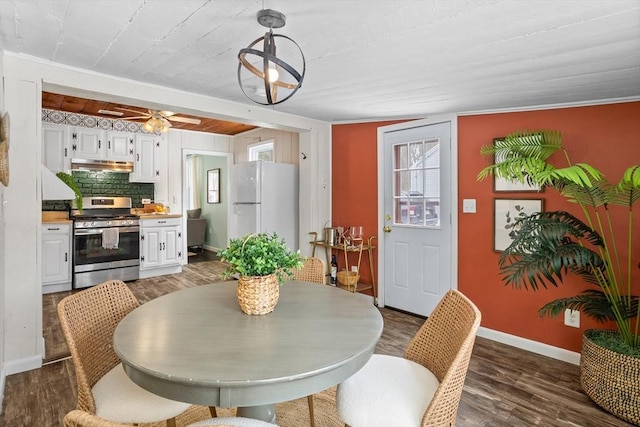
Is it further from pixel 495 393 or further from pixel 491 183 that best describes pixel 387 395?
pixel 491 183

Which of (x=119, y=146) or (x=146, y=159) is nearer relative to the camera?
(x=119, y=146)

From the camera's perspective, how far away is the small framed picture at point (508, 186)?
2961 millimetres

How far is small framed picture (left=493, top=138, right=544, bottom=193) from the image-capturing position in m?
2.96

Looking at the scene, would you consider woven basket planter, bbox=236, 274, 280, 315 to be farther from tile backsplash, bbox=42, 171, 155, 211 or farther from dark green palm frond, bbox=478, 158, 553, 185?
tile backsplash, bbox=42, 171, 155, 211

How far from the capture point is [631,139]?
257cm

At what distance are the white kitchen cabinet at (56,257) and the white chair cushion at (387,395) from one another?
4582mm

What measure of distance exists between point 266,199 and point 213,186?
351cm

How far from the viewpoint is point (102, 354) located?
1.56m

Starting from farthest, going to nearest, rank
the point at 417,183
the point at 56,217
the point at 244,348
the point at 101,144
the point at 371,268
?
the point at 101,144
the point at 56,217
the point at 371,268
the point at 417,183
the point at 244,348

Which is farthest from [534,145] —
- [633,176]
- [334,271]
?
[334,271]

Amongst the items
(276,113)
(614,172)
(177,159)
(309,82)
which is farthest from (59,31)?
(177,159)

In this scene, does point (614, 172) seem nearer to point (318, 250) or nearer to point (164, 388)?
point (318, 250)

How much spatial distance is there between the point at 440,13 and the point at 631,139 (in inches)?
78.3

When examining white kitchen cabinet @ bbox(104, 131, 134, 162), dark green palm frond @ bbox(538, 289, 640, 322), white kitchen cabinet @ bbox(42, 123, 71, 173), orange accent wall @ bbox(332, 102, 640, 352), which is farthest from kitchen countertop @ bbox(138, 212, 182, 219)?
dark green palm frond @ bbox(538, 289, 640, 322)
